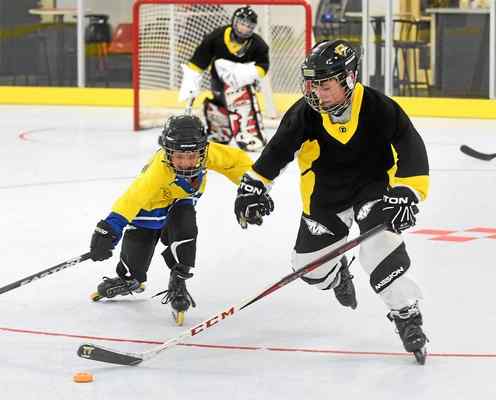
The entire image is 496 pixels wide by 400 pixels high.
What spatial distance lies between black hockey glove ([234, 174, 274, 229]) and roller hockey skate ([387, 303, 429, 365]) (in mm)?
472

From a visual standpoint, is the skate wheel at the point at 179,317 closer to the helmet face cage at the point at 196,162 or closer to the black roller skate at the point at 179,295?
the black roller skate at the point at 179,295

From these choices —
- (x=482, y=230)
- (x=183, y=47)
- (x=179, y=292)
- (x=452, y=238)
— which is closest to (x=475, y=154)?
(x=482, y=230)

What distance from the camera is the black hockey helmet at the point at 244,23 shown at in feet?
26.2

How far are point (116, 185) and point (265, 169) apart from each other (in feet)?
10.7

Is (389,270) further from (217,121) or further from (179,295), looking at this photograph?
(217,121)

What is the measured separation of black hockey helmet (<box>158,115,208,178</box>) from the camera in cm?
383

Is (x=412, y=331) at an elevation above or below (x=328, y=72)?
below

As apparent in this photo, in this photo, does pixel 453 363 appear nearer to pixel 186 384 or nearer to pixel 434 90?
pixel 186 384

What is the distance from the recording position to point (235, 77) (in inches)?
318

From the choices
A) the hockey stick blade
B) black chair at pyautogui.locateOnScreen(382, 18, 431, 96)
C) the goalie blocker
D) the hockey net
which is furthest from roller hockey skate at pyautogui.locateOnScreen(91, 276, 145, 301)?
black chair at pyautogui.locateOnScreen(382, 18, 431, 96)

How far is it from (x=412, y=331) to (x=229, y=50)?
4.93 m

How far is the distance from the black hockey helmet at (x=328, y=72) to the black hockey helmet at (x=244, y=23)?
4.50 metres

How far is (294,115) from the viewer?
3.60m

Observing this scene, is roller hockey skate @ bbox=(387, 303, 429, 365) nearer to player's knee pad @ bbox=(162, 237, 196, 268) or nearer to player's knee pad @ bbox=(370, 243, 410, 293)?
player's knee pad @ bbox=(370, 243, 410, 293)
